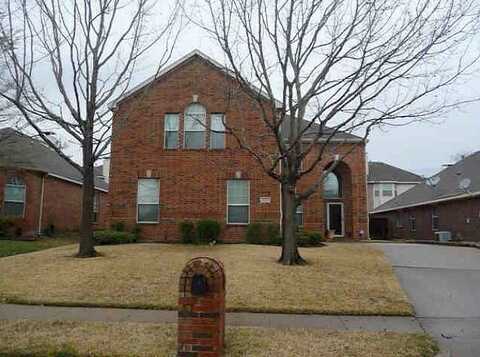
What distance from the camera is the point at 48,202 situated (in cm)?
2522

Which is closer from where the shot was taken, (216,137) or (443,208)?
(216,137)

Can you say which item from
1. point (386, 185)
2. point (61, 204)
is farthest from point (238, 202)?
point (386, 185)

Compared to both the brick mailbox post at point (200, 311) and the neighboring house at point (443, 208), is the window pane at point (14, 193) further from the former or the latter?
the neighboring house at point (443, 208)

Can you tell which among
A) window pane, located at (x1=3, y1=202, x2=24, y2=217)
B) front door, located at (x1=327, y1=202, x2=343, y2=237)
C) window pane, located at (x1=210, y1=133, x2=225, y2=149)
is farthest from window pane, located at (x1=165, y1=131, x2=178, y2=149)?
front door, located at (x1=327, y1=202, x2=343, y2=237)

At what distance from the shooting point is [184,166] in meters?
19.3

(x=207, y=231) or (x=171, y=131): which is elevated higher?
(x=171, y=131)

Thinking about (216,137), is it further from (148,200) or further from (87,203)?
(87,203)

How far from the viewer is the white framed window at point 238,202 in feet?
62.4

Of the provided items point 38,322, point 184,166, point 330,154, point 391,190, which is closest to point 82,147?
point 184,166

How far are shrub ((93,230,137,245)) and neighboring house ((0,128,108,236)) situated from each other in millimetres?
7003

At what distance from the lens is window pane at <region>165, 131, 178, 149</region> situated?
19.6 metres

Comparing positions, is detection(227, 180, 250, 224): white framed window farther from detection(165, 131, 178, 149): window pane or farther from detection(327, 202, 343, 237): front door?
detection(327, 202, 343, 237): front door

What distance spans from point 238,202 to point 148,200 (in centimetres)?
389

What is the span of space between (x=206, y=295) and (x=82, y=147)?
32.3 ft
